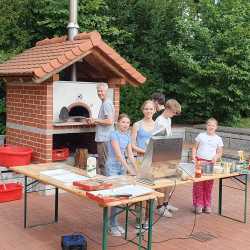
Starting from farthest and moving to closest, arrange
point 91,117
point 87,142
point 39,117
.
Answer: point 87,142
point 91,117
point 39,117

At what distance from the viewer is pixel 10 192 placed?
7395 millimetres

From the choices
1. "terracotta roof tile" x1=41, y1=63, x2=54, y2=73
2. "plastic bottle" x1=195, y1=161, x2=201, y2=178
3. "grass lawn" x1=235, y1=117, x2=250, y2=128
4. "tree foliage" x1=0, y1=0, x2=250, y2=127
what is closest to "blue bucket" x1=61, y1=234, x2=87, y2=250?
"plastic bottle" x1=195, y1=161, x2=201, y2=178

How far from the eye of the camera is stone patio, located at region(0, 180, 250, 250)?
5.68 meters

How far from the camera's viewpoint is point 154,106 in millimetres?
6375

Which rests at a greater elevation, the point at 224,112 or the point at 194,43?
the point at 194,43

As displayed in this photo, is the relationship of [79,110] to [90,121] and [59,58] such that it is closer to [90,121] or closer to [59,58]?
[90,121]

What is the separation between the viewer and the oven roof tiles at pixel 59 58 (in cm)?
762

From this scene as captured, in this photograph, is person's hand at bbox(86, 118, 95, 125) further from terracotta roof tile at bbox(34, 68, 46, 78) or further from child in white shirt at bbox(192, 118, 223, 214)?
child in white shirt at bbox(192, 118, 223, 214)

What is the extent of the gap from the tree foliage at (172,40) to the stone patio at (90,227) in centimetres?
478

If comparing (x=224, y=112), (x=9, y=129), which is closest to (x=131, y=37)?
(x=224, y=112)

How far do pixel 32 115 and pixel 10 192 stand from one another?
1.54m

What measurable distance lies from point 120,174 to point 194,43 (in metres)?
7.80

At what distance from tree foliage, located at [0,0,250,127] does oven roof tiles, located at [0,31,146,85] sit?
2327 millimetres

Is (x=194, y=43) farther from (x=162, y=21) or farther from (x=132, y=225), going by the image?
(x=132, y=225)
